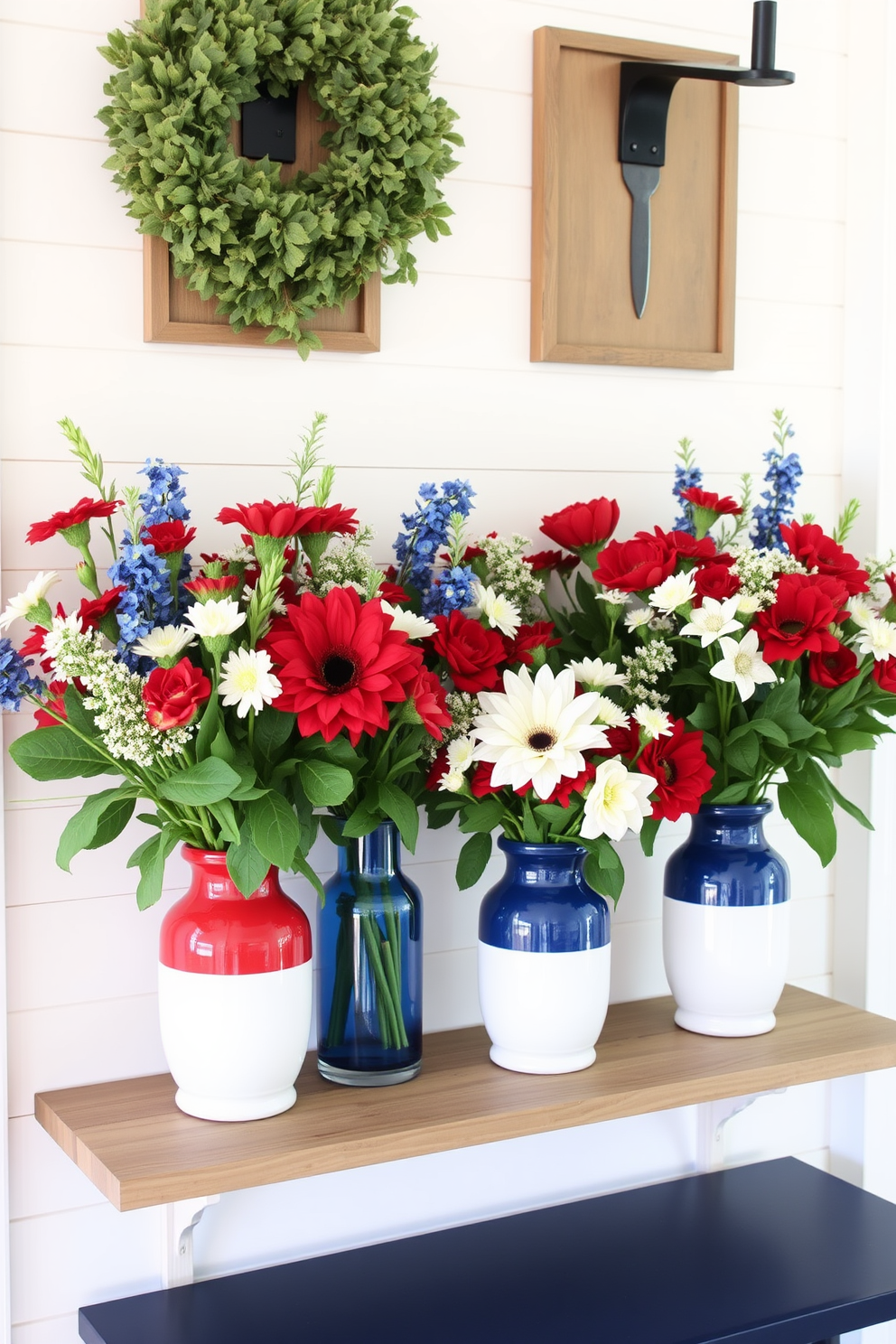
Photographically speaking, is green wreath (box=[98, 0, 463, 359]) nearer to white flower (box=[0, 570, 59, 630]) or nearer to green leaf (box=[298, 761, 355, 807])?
white flower (box=[0, 570, 59, 630])

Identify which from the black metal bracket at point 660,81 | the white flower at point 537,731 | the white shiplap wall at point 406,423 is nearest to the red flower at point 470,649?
the white flower at point 537,731

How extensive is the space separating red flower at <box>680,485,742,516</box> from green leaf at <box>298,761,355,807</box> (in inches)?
19.9

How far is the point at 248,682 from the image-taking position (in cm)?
102

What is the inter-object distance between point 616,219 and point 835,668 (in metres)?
0.54

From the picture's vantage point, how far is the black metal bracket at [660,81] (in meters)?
1.34

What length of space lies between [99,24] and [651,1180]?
133cm

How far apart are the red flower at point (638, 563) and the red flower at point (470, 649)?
146mm

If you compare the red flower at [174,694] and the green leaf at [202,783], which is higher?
the red flower at [174,694]

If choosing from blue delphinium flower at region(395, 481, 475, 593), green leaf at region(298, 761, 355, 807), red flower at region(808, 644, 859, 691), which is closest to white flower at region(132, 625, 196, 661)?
green leaf at region(298, 761, 355, 807)

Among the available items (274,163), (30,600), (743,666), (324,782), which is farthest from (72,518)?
(743,666)

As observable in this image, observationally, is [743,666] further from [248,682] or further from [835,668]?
[248,682]

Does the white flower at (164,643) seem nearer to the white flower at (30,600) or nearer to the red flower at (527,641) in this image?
the white flower at (30,600)

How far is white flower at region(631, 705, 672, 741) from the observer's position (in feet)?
3.84

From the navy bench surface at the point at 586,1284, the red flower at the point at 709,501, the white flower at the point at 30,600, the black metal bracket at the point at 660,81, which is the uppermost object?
the black metal bracket at the point at 660,81
